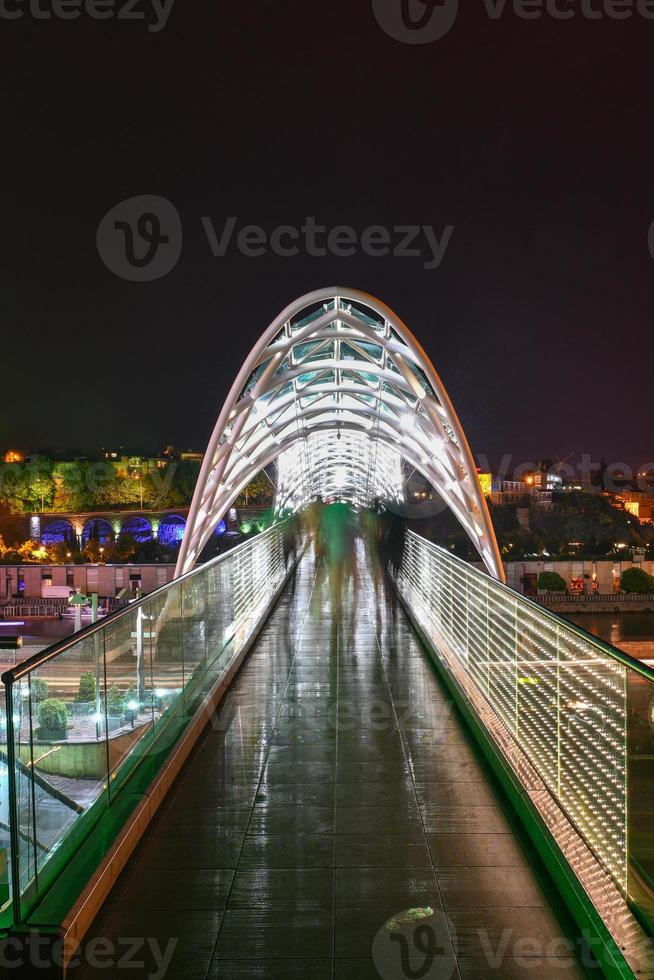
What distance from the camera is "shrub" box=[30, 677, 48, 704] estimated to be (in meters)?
3.65

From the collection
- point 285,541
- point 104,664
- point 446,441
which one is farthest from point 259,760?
point 285,541

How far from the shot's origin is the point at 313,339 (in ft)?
69.5

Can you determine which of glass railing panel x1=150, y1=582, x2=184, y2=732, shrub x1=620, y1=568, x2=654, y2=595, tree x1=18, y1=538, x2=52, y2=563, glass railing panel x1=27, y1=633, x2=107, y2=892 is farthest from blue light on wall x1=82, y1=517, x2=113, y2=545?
glass railing panel x1=27, y1=633, x2=107, y2=892

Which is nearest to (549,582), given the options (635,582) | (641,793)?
(635,582)

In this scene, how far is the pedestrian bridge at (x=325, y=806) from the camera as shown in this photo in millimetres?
3439

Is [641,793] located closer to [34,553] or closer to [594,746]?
[594,746]

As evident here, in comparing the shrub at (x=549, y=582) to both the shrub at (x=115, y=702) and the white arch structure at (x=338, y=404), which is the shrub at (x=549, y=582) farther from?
the shrub at (x=115, y=702)

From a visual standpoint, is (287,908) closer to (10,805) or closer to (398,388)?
(10,805)

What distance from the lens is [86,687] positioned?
4.51m

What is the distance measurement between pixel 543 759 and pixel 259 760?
223 cm

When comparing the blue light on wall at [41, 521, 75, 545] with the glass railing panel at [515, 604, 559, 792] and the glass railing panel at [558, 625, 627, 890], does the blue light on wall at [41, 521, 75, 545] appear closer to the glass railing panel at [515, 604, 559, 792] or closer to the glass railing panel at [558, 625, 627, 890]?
the glass railing panel at [515, 604, 559, 792]

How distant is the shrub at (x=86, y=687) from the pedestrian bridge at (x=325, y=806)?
0.01 m

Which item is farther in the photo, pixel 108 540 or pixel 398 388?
pixel 108 540

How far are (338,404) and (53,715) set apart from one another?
24.2m
